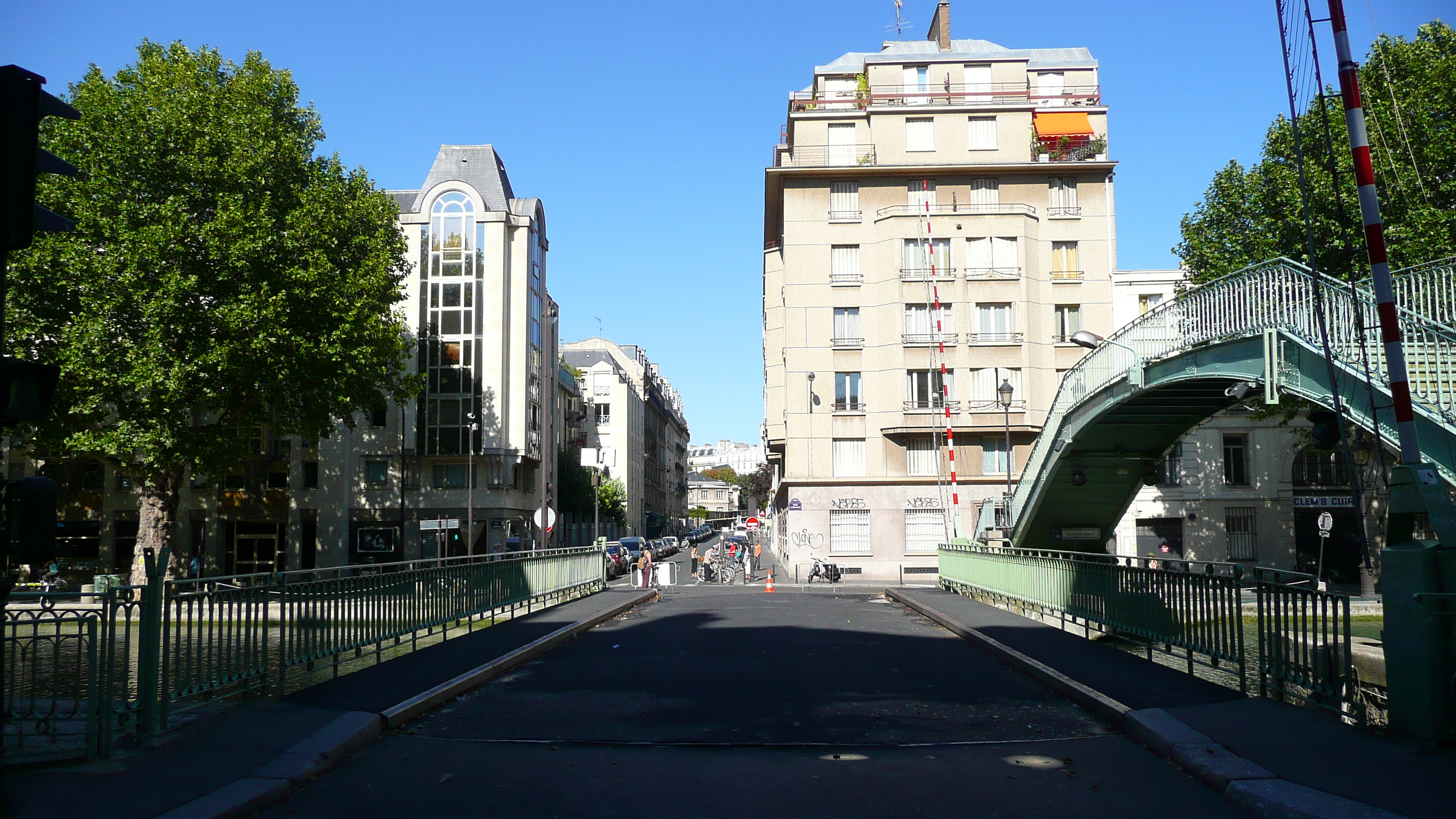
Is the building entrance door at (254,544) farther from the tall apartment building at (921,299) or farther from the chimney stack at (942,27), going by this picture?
the chimney stack at (942,27)

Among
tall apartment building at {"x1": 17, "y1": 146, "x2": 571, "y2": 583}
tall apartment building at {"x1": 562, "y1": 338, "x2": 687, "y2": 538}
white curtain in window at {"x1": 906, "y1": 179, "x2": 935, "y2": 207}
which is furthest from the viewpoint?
tall apartment building at {"x1": 562, "y1": 338, "x2": 687, "y2": 538}

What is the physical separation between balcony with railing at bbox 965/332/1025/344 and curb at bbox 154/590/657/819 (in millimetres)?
35203

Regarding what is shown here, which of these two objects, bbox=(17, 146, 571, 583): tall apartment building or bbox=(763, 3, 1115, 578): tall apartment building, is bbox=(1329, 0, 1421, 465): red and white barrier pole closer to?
bbox=(763, 3, 1115, 578): tall apartment building

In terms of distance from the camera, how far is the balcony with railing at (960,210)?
44.7 metres

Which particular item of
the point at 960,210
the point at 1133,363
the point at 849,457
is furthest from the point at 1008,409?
the point at 1133,363

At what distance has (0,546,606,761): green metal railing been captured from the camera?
7016 mm

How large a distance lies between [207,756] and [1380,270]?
28.1 ft

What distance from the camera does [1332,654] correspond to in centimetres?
826

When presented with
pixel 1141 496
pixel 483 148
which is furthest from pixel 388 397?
pixel 1141 496

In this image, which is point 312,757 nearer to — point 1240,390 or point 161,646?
point 161,646

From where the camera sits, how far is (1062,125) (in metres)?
47.1

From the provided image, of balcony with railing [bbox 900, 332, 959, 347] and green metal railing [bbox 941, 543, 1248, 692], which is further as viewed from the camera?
balcony with railing [bbox 900, 332, 959, 347]

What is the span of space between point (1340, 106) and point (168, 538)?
36.0 metres

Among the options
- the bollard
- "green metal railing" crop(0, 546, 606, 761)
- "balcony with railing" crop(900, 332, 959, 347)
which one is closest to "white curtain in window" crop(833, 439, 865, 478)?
"balcony with railing" crop(900, 332, 959, 347)
